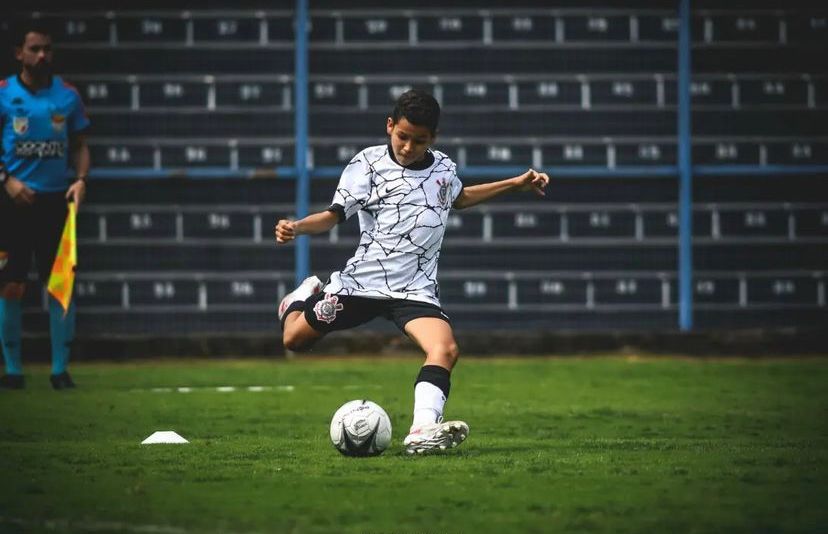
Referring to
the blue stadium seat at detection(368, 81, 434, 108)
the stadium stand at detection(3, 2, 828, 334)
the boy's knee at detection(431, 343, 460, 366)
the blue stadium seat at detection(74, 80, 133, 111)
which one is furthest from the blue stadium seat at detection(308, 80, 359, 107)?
the boy's knee at detection(431, 343, 460, 366)

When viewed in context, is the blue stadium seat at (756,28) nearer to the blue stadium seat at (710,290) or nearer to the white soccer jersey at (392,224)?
the blue stadium seat at (710,290)

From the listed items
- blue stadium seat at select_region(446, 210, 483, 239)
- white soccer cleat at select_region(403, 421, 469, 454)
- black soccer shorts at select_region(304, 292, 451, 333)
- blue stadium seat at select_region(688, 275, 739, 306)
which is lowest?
white soccer cleat at select_region(403, 421, 469, 454)

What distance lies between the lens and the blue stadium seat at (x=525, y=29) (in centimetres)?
1502

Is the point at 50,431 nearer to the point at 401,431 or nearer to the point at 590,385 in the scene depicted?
the point at 401,431

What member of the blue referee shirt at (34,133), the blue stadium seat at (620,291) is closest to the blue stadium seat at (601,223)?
the blue stadium seat at (620,291)

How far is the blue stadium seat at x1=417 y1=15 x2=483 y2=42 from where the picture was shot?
14.9 metres

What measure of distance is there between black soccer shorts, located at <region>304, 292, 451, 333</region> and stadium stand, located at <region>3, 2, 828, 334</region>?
6.31 metres

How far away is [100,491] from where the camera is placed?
22.1ft

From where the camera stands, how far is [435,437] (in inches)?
310

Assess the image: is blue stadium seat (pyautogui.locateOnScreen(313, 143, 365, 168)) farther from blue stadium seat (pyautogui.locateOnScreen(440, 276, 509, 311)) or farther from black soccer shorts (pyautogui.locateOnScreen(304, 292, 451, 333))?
black soccer shorts (pyautogui.locateOnScreen(304, 292, 451, 333))

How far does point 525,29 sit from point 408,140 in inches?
268

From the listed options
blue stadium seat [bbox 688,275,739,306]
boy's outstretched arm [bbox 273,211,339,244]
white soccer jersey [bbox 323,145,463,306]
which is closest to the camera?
boy's outstretched arm [bbox 273,211,339,244]

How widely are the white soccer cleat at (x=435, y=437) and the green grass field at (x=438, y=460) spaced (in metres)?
0.06

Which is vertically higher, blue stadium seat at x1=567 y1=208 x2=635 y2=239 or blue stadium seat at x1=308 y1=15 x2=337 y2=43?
blue stadium seat at x1=308 y1=15 x2=337 y2=43
